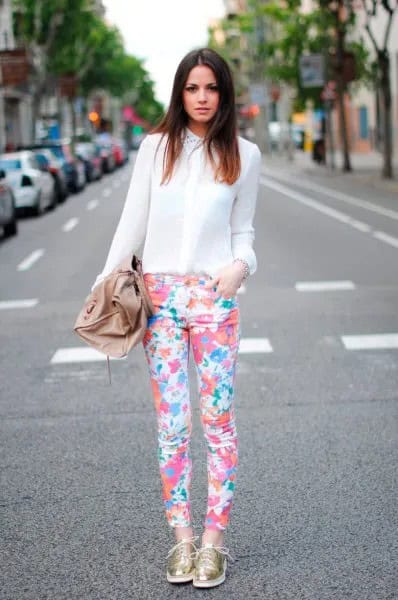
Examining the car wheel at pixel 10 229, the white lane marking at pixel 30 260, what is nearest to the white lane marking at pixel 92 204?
the car wheel at pixel 10 229

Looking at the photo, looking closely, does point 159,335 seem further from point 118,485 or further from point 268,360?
point 268,360

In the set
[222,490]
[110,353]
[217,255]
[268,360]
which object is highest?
[217,255]

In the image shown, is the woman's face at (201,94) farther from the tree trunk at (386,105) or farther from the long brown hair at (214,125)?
the tree trunk at (386,105)

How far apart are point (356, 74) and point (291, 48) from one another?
7.82m

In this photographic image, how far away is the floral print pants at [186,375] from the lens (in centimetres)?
428

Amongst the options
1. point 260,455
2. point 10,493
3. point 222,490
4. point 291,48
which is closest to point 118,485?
point 10,493

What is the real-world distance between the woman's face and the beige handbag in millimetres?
571

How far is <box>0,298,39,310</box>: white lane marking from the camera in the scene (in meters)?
12.9

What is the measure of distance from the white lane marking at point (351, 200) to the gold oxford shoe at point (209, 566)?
19.1m

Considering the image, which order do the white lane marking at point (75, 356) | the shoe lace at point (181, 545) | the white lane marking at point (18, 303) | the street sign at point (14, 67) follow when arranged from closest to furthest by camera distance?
1. the shoe lace at point (181, 545)
2. the white lane marking at point (75, 356)
3. the white lane marking at point (18, 303)
4. the street sign at point (14, 67)

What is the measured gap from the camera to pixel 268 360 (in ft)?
30.4

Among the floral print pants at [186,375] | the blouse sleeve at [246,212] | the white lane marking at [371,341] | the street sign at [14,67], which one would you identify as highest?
the street sign at [14,67]

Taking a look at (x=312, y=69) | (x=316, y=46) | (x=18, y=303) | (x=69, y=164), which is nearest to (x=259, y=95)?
(x=316, y=46)

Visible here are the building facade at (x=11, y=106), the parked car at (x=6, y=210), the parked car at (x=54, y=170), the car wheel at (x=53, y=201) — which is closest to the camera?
the parked car at (x=6, y=210)
